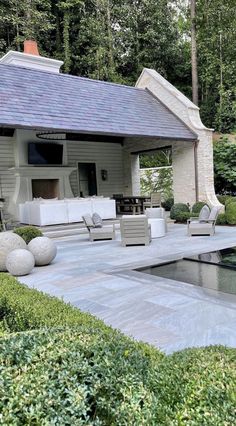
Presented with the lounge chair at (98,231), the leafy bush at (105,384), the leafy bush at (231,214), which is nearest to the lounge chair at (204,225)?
the leafy bush at (231,214)

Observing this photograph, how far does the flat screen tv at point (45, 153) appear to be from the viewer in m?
15.1

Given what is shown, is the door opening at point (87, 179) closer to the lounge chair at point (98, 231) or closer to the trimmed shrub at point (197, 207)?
the trimmed shrub at point (197, 207)

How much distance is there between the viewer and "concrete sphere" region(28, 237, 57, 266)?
7.69 meters

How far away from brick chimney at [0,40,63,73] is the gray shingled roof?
98.2 inches

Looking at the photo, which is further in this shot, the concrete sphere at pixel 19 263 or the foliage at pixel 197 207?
the foliage at pixel 197 207

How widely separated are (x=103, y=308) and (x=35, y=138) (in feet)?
38.7

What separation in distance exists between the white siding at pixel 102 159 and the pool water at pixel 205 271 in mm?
10529

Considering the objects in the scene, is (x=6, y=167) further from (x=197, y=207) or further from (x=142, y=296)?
(x=142, y=296)

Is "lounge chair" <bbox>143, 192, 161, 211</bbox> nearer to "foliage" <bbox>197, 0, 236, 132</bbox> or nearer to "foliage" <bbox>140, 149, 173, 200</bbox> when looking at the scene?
"foliage" <bbox>140, 149, 173, 200</bbox>

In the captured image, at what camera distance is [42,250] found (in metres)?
7.69

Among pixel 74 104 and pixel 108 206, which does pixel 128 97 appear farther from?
pixel 108 206

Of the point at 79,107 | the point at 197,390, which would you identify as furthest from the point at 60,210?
the point at 197,390

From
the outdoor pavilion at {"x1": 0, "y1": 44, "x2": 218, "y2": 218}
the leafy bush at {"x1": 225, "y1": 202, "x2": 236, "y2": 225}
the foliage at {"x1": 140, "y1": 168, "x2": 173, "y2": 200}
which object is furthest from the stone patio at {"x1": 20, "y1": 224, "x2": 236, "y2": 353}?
the foliage at {"x1": 140, "y1": 168, "x2": 173, "y2": 200}

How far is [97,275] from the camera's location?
6766 mm
